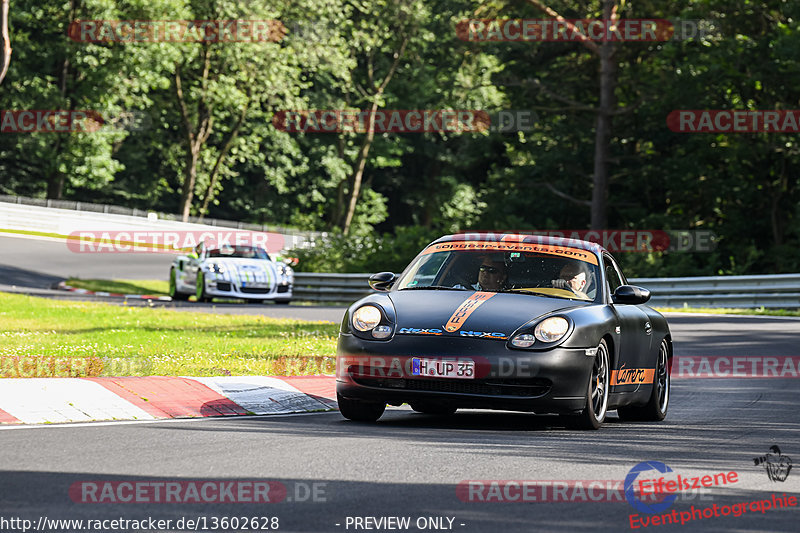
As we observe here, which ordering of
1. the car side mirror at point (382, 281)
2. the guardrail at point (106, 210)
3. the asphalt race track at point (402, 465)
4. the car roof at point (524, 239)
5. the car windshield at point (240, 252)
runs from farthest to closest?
the guardrail at point (106, 210) < the car windshield at point (240, 252) < the car roof at point (524, 239) < the car side mirror at point (382, 281) < the asphalt race track at point (402, 465)

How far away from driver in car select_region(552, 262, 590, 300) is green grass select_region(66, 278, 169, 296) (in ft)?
79.3

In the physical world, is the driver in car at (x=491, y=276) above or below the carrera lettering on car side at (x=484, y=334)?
above

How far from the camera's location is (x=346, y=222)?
68250 mm

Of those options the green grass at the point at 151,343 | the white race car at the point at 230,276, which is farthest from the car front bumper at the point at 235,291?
the green grass at the point at 151,343

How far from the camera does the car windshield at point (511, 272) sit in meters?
9.54

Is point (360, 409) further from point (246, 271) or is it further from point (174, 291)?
point (174, 291)

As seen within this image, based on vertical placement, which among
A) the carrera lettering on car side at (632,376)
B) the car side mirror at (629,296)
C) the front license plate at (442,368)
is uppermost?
the car side mirror at (629,296)

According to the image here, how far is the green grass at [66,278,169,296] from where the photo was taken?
32.8 metres

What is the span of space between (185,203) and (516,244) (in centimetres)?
5182

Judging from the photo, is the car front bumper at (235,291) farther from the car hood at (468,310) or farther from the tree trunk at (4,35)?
the car hood at (468,310)

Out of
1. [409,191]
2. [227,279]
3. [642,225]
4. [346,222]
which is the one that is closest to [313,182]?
[346,222]

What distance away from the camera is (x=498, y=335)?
841cm

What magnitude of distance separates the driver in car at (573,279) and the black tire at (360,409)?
1.72 meters

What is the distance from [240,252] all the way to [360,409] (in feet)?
63.9
